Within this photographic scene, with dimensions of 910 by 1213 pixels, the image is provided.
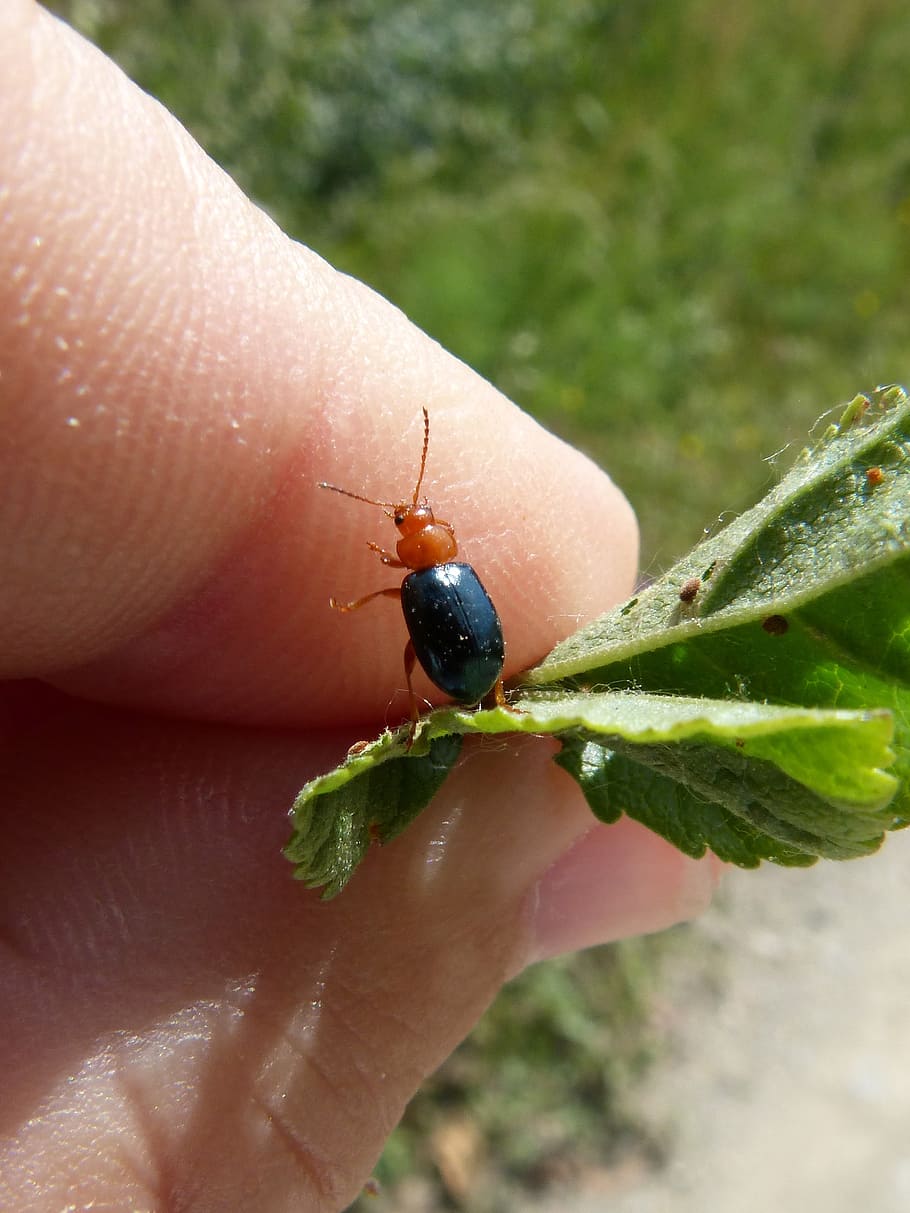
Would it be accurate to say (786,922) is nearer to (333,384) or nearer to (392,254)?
(333,384)

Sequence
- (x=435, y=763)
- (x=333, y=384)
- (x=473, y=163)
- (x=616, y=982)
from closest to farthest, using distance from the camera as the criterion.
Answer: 1. (x=435, y=763)
2. (x=333, y=384)
3. (x=616, y=982)
4. (x=473, y=163)

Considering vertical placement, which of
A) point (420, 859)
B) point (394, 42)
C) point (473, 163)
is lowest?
point (420, 859)

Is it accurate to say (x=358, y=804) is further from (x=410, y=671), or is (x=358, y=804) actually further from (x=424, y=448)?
(x=424, y=448)

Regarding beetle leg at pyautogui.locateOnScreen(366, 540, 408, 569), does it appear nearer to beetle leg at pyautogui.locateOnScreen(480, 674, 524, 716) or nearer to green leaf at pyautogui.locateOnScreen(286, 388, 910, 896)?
beetle leg at pyautogui.locateOnScreen(480, 674, 524, 716)

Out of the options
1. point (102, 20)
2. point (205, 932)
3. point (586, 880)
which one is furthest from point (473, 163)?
point (205, 932)

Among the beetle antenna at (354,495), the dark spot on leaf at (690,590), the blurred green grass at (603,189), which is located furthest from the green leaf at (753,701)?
the blurred green grass at (603,189)

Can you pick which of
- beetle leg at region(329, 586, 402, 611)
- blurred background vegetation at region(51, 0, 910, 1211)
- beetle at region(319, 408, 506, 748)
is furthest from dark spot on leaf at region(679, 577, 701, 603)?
blurred background vegetation at region(51, 0, 910, 1211)


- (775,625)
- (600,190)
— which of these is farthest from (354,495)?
(600,190)
